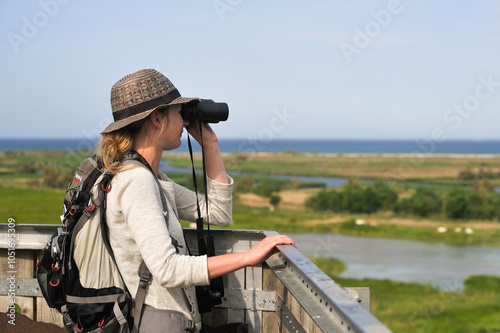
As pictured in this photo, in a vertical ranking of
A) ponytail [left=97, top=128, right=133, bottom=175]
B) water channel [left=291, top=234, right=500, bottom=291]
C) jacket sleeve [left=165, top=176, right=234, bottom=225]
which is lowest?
water channel [left=291, top=234, right=500, bottom=291]

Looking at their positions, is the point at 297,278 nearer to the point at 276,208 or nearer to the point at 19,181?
the point at 276,208

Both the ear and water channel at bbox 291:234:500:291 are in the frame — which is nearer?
the ear

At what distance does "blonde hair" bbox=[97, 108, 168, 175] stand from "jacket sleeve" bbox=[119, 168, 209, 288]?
156mm

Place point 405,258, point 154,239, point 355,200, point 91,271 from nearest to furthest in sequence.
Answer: point 154,239
point 91,271
point 405,258
point 355,200

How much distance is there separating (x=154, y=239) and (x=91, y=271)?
32cm

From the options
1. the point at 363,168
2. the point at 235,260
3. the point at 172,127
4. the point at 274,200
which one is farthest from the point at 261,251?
the point at 363,168

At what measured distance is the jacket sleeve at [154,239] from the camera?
1849 mm

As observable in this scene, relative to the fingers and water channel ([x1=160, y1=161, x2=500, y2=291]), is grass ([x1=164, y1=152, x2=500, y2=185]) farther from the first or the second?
the fingers

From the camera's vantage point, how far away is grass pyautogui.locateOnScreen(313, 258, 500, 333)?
42.7 feet

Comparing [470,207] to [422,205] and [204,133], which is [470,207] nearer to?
[422,205]

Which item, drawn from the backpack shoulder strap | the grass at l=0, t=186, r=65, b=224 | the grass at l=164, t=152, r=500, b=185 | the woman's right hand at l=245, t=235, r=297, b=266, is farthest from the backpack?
the grass at l=164, t=152, r=500, b=185

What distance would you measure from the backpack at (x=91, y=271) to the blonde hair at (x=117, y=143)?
55 millimetres

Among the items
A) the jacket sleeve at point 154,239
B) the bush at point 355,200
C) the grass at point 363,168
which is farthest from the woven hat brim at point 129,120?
the grass at point 363,168

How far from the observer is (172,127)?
7.15 feet
